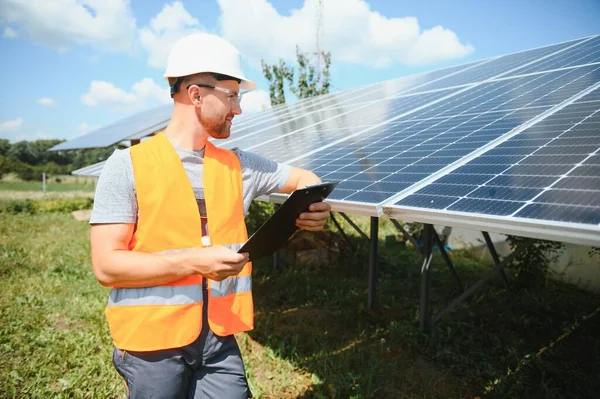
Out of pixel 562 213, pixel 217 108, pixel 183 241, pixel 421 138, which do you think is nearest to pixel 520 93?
pixel 421 138

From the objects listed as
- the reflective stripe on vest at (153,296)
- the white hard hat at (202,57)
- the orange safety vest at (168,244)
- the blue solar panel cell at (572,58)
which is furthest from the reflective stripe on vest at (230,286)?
the blue solar panel cell at (572,58)

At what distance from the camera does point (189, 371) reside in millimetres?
2191

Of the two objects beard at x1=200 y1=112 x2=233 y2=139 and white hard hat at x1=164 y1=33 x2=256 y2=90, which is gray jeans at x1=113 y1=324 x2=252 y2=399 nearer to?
beard at x1=200 y1=112 x2=233 y2=139

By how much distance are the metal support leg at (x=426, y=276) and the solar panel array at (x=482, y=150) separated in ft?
4.62

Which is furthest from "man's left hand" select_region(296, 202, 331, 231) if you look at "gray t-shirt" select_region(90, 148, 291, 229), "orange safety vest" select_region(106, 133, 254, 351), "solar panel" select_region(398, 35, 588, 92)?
"solar panel" select_region(398, 35, 588, 92)

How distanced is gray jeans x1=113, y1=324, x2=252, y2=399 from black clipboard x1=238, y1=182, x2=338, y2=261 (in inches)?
22.3

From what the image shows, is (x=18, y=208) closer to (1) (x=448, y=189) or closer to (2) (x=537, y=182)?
(1) (x=448, y=189)

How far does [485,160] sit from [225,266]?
244cm

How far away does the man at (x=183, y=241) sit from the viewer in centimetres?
193

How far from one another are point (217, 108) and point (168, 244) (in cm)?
77

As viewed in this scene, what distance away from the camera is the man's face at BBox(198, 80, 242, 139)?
222cm

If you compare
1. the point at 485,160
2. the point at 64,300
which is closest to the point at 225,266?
the point at 485,160

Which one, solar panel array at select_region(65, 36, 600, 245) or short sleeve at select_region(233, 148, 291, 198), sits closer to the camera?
solar panel array at select_region(65, 36, 600, 245)

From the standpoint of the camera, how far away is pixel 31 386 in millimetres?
4340
